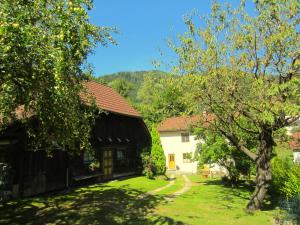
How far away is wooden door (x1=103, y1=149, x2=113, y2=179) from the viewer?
2614 centimetres

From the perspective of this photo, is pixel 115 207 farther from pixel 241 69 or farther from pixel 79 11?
pixel 79 11

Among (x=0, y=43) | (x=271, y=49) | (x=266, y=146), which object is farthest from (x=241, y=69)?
(x=0, y=43)

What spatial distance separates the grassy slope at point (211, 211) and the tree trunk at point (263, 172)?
0.50m

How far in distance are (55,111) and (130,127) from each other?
20262 millimetres

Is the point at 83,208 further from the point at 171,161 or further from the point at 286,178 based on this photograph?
the point at 171,161

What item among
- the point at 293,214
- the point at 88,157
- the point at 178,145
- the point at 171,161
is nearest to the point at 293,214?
the point at 293,214

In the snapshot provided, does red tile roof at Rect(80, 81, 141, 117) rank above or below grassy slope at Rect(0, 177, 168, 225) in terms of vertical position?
above

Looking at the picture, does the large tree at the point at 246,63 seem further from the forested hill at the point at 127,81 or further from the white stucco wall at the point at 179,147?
the white stucco wall at the point at 179,147

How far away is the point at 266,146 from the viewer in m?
15.8

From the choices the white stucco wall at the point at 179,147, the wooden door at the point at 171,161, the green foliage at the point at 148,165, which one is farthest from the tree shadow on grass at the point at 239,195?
the wooden door at the point at 171,161

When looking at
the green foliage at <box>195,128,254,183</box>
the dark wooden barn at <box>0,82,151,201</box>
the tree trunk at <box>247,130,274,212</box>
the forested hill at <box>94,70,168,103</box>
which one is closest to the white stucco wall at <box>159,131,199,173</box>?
the forested hill at <box>94,70,168,103</box>

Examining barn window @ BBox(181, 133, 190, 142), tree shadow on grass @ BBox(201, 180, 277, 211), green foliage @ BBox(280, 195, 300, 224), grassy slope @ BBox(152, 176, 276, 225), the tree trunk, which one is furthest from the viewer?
barn window @ BBox(181, 133, 190, 142)

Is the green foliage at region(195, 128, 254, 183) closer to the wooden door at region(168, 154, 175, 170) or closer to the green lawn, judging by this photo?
the green lawn

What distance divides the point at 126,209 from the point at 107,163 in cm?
1133
